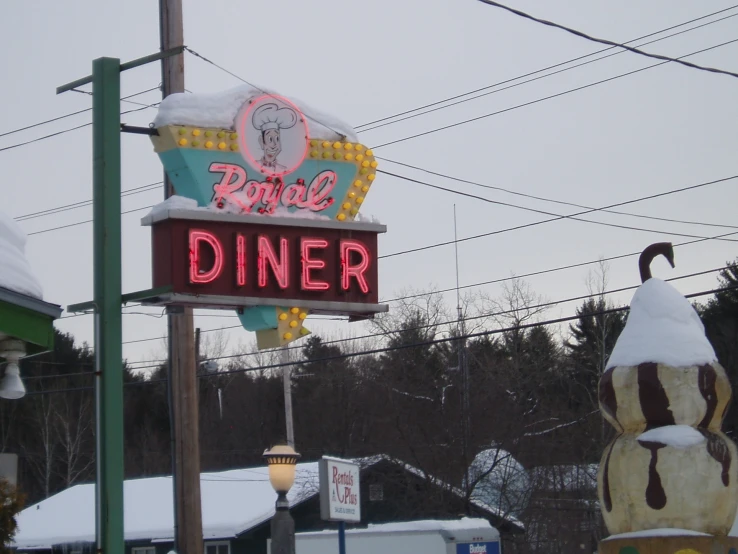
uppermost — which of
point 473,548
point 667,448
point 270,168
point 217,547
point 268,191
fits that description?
point 270,168

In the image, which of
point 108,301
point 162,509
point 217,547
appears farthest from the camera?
point 162,509

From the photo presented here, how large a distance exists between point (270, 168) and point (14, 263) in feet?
9.17

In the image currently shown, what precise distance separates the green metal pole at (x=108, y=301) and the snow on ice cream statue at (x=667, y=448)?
4.81 meters

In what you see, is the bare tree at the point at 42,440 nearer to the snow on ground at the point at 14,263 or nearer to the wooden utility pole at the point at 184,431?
the wooden utility pole at the point at 184,431

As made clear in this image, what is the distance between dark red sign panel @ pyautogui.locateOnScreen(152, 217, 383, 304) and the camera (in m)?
9.53

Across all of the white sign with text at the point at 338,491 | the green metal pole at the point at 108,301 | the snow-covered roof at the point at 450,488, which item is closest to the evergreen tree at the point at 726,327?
the snow-covered roof at the point at 450,488

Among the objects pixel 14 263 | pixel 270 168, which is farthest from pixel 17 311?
pixel 270 168

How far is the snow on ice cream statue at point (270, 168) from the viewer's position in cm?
984

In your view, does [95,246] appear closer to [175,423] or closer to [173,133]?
[173,133]

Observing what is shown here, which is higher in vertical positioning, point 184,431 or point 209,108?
point 209,108

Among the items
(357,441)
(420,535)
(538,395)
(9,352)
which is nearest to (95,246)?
(9,352)

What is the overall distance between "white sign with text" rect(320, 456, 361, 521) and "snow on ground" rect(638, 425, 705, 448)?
4.53 metres

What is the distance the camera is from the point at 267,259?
32.9ft

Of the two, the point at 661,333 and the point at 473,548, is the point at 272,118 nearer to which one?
the point at 661,333
